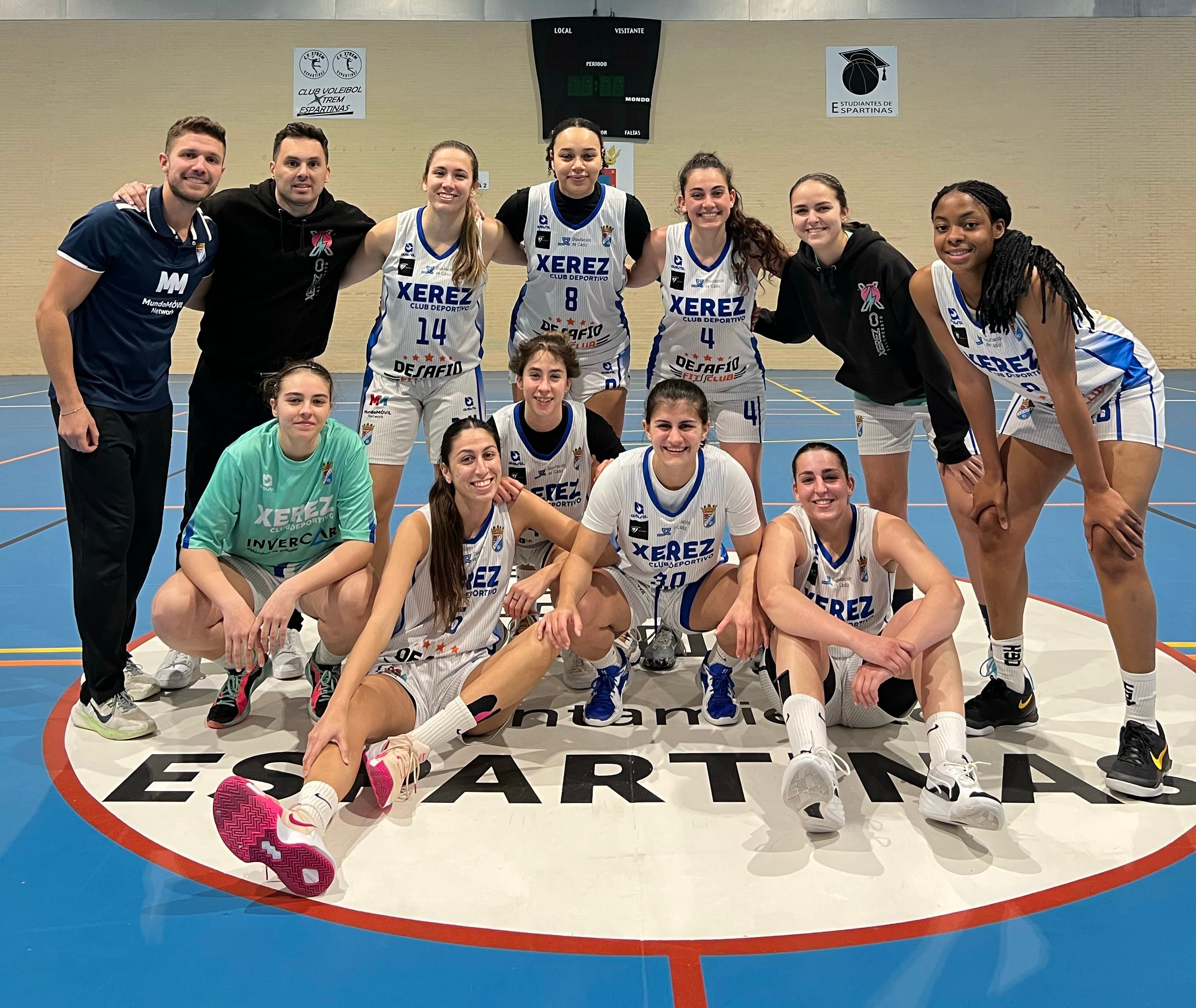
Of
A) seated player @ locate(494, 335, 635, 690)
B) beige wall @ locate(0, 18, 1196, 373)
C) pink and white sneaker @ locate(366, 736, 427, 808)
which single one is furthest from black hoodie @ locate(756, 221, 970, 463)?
beige wall @ locate(0, 18, 1196, 373)

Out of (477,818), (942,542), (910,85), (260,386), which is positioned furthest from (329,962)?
(910,85)

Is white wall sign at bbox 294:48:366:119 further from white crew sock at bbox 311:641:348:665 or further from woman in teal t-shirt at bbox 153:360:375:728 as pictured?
white crew sock at bbox 311:641:348:665

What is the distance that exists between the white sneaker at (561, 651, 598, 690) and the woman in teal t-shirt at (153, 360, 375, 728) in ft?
2.94

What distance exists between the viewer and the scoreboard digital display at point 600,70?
14.4 meters

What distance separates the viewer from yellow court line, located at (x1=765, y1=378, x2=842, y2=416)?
37.2 feet

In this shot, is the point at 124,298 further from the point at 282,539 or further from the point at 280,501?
the point at 282,539

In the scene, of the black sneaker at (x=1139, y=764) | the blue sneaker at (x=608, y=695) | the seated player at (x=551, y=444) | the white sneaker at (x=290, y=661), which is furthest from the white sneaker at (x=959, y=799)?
the white sneaker at (x=290, y=661)

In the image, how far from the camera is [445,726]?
3.06 metres

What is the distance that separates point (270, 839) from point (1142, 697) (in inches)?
100.0

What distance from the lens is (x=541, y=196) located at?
445 centimetres

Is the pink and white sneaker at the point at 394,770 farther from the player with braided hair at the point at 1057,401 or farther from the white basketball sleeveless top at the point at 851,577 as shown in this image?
the player with braided hair at the point at 1057,401

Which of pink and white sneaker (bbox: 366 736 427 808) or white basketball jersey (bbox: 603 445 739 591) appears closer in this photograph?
pink and white sneaker (bbox: 366 736 427 808)

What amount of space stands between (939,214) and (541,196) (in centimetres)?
200

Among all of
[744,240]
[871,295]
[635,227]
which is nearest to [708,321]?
[744,240]
